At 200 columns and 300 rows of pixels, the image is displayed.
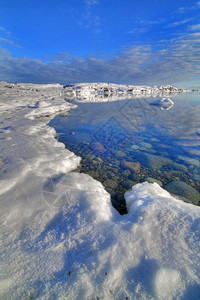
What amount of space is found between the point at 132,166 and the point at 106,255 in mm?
3446

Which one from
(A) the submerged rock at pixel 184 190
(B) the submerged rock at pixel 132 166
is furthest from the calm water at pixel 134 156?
(A) the submerged rock at pixel 184 190

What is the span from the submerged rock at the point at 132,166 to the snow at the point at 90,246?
6.08ft

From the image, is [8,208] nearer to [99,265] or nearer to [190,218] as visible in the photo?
[99,265]

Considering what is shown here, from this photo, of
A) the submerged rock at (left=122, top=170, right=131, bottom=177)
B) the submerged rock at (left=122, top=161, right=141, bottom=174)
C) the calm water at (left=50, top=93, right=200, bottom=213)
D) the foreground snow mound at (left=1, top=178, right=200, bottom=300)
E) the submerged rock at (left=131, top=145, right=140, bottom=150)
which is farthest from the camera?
the submerged rock at (left=131, top=145, right=140, bottom=150)

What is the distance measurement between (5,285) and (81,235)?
82 cm

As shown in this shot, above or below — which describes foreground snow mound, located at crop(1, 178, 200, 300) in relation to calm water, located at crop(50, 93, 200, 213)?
above

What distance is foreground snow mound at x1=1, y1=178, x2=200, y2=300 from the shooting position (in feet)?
4.18

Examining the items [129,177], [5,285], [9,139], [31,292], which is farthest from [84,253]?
[9,139]

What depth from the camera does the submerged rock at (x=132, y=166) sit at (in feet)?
15.1

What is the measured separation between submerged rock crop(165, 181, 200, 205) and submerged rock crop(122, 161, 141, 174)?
102 cm

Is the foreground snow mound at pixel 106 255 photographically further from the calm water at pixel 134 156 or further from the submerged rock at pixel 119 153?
the submerged rock at pixel 119 153

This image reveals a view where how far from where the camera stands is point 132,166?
4777 millimetres

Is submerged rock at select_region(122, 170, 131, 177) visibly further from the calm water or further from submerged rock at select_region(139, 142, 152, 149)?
submerged rock at select_region(139, 142, 152, 149)

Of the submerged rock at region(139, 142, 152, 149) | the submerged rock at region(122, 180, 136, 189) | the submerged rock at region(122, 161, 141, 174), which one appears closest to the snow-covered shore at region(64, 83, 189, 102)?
the submerged rock at region(139, 142, 152, 149)
